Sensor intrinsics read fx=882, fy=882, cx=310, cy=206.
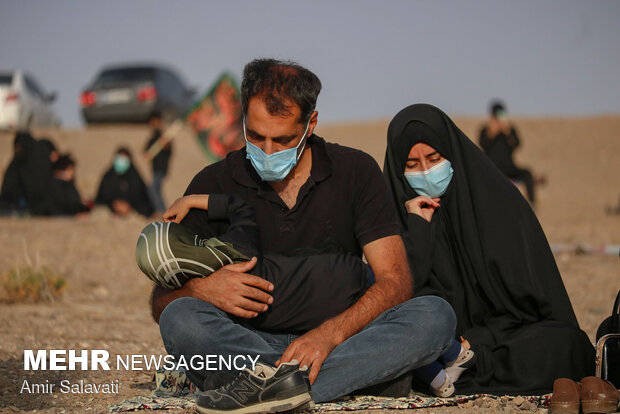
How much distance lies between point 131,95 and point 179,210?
16.5 meters

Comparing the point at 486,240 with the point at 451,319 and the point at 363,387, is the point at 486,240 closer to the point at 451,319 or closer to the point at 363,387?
the point at 451,319

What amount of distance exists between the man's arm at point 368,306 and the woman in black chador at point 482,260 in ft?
1.54

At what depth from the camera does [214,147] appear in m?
13.3

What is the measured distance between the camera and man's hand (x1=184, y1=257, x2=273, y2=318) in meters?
3.32

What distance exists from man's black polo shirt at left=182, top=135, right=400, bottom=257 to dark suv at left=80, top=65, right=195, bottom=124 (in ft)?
52.4

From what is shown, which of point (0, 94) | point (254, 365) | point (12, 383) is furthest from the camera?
point (0, 94)

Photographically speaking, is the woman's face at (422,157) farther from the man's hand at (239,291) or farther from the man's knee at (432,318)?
the man's hand at (239,291)

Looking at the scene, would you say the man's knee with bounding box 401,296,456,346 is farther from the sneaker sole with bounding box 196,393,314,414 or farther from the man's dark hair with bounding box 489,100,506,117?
the man's dark hair with bounding box 489,100,506,117

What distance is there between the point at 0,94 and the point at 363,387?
15.8 m

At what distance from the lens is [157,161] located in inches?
530

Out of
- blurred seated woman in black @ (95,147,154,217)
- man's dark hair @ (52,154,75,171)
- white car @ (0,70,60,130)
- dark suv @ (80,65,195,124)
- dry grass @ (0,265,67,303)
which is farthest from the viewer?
dark suv @ (80,65,195,124)

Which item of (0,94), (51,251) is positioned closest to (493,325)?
(51,251)

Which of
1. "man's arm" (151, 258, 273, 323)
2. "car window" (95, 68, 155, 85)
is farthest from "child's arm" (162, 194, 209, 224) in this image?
"car window" (95, 68, 155, 85)

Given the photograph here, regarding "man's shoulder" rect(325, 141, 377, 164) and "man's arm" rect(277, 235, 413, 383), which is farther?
"man's shoulder" rect(325, 141, 377, 164)
